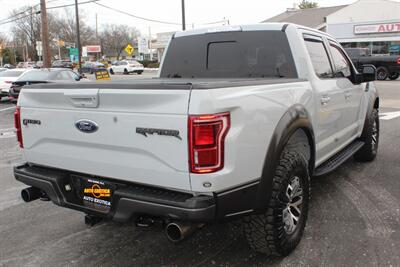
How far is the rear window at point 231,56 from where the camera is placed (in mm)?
4387

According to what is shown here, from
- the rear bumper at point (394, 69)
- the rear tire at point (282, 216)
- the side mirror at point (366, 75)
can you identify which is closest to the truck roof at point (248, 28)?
the side mirror at point (366, 75)

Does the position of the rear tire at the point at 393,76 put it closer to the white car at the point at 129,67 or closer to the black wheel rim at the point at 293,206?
the black wheel rim at the point at 293,206

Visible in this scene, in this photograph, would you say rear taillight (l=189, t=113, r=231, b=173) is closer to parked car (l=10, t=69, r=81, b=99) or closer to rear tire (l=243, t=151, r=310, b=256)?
rear tire (l=243, t=151, r=310, b=256)

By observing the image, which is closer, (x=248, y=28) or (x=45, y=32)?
(x=248, y=28)

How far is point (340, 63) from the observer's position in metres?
5.20

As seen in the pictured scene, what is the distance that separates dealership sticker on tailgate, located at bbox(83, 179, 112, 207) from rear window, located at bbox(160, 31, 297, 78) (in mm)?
2120

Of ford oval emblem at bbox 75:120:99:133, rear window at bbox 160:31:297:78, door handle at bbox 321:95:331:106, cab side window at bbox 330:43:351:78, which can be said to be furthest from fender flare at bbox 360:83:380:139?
ford oval emblem at bbox 75:120:99:133

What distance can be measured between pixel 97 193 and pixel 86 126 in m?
0.50

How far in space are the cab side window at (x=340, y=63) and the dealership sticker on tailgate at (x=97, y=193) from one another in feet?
10.0

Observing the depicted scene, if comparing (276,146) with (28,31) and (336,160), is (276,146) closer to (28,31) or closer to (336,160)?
(336,160)

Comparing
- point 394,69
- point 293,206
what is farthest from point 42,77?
point 394,69

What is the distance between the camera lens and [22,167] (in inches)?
143

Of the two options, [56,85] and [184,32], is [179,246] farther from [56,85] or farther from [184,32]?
[184,32]

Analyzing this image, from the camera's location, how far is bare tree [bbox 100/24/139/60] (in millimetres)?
102500
